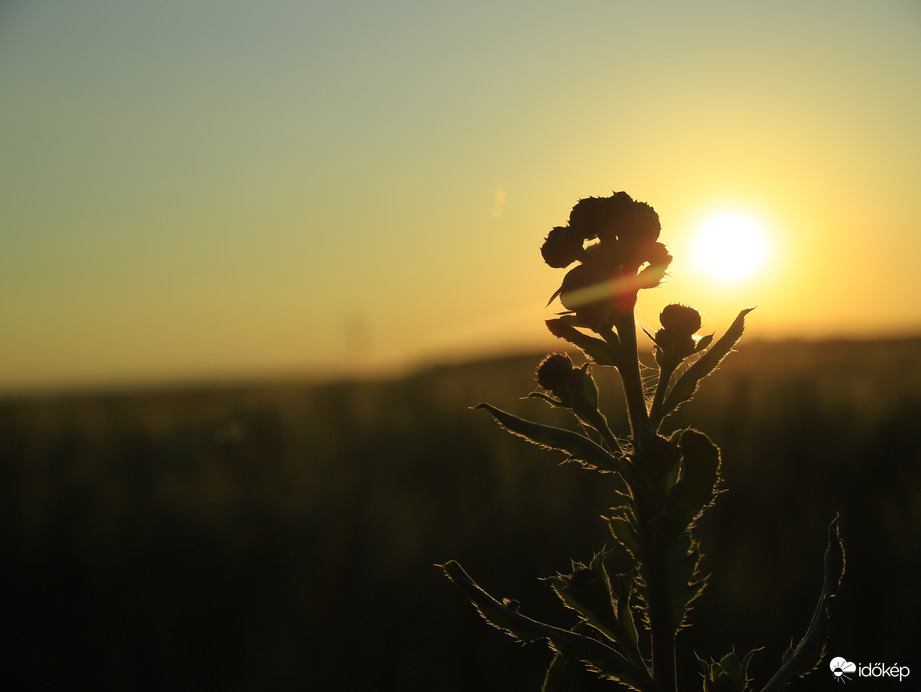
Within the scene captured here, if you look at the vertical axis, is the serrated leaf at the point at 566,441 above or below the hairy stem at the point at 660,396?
below

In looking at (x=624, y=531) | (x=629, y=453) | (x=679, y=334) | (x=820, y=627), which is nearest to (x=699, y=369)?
(x=679, y=334)

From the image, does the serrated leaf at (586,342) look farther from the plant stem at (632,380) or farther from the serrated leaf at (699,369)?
the serrated leaf at (699,369)

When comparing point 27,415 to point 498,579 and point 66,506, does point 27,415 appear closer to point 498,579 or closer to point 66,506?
point 66,506

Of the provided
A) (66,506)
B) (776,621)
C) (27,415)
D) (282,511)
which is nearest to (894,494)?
(776,621)

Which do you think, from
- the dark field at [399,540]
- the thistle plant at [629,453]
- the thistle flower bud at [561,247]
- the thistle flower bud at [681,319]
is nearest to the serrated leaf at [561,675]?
the thistle plant at [629,453]

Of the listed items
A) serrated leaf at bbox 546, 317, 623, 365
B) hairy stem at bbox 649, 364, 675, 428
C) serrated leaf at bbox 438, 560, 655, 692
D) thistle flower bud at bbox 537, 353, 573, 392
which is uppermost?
serrated leaf at bbox 546, 317, 623, 365

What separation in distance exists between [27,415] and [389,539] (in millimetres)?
11671

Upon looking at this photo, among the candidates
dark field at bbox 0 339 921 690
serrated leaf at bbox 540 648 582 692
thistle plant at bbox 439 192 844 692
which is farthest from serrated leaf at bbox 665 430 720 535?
dark field at bbox 0 339 921 690

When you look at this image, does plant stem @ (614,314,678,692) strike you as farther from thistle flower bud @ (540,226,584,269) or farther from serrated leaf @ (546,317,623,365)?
thistle flower bud @ (540,226,584,269)

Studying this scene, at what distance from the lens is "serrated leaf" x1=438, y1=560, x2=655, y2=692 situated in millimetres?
1550

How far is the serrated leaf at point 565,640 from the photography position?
5.08 ft

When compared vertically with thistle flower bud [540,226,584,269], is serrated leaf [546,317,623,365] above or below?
below

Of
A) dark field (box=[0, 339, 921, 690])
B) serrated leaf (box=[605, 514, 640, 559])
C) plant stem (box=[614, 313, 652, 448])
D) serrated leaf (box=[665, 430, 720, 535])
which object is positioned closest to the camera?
serrated leaf (box=[665, 430, 720, 535])

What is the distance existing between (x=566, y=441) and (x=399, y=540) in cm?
907
